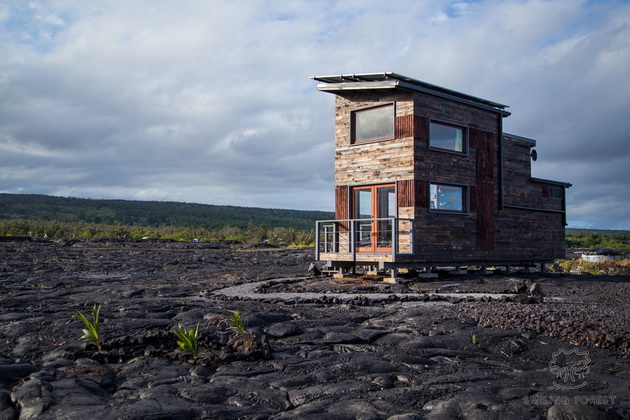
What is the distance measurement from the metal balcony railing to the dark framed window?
1.31 metres

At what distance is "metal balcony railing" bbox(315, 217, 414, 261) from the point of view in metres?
17.2

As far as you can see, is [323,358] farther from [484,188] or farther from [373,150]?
[484,188]

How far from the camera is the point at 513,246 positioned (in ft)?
68.3

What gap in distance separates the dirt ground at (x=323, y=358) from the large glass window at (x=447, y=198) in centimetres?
505

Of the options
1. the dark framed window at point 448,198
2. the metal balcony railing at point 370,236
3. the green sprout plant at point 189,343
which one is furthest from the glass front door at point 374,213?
the green sprout plant at point 189,343

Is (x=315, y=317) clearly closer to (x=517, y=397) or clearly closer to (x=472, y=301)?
(x=472, y=301)

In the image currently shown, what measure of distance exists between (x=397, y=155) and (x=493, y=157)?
4.58m

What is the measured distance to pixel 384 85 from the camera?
687 inches

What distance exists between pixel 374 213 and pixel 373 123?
3.00 metres

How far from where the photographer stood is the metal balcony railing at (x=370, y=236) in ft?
56.4

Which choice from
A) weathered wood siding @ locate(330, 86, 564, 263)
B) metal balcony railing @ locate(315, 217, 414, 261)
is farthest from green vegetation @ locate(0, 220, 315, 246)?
metal balcony railing @ locate(315, 217, 414, 261)

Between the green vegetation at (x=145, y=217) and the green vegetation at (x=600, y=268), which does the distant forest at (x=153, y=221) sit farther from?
the green vegetation at (x=600, y=268)

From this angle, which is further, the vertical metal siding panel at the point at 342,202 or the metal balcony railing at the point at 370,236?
the vertical metal siding panel at the point at 342,202
